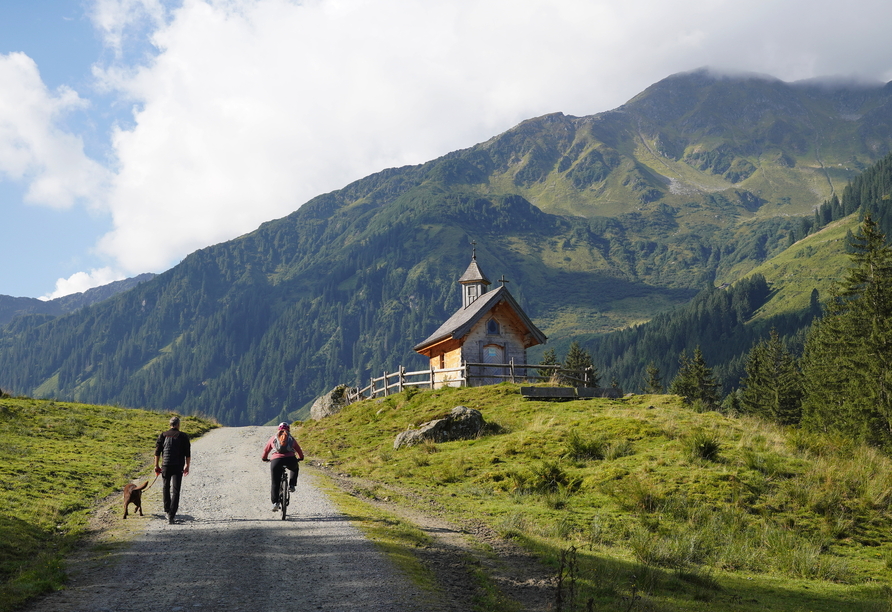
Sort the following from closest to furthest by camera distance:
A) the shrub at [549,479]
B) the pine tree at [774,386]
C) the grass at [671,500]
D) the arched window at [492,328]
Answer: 1. the grass at [671,500]
2. the shrub at [549,479]
3. the arched window at [492,328]
4. the pine tree at [774,386]

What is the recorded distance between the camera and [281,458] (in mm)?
17406

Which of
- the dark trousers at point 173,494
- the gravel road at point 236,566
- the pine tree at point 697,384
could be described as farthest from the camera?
the pine tree at point 697,384

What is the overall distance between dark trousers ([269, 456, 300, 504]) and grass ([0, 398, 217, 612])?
431 cm

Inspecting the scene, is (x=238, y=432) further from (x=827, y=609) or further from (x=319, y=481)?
(x=827, y=609)

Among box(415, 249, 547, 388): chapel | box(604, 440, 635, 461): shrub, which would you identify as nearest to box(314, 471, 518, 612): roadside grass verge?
box(604, 440, 635, 461): shrub

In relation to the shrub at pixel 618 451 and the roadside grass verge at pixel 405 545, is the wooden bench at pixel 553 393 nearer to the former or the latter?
the shrub at pixel 618 451

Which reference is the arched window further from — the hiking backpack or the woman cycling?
the hiking backpack

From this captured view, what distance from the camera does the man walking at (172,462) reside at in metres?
16.4

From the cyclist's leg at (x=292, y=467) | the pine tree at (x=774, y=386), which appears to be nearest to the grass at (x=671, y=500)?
the cyclist's leg at (x=292, y=467)

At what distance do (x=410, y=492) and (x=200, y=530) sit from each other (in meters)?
7.90

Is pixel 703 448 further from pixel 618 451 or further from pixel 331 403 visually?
pixel 331 403

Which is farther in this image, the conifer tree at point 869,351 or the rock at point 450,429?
the conifer tree at point 869,351

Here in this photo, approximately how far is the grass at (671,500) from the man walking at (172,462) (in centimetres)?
708

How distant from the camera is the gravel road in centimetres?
1055
